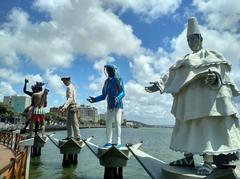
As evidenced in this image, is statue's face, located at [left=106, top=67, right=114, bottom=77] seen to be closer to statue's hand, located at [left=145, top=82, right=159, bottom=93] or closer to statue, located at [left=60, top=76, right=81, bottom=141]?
statue, located at [left=60, top=76, right=81, bottom=141]

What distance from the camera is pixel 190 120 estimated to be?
15.9 ft

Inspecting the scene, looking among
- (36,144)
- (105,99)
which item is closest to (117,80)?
(105,99)

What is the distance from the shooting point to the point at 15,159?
4.34 m

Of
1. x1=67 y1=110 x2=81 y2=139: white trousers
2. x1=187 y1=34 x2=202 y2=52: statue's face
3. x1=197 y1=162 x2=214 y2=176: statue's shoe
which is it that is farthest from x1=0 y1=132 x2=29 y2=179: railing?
x1=187 y1=34 x2=202 y2=52: statue's face

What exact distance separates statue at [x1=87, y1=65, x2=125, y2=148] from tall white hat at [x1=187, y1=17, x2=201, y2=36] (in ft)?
10.5

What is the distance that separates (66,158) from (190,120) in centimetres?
904

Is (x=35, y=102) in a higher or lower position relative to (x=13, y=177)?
higher

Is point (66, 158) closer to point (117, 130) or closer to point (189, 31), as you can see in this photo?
point (117, 130)

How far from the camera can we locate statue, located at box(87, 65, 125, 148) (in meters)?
7.95

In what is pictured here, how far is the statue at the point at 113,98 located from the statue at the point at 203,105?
2.80 m

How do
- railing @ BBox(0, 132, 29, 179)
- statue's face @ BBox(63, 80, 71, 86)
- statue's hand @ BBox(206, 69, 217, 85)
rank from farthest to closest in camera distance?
statue's face @ BBox(63, 80, 71, 86)
statue's hand @ BBox(206, 69, 217, 85)
railing @ BBox(0, 132, 29, 179)

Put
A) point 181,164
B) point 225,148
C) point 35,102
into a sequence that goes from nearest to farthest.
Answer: point 225,148 < point 181,164 < point 35,102

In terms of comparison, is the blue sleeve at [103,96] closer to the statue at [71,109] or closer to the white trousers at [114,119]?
the white trousers at [114,119]

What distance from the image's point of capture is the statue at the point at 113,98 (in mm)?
7949
